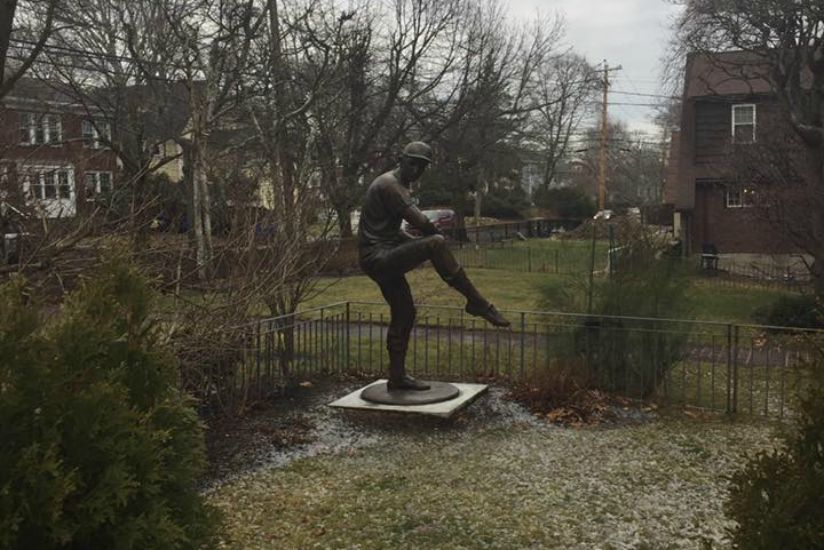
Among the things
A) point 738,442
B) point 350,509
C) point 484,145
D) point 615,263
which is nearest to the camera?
point 350,509

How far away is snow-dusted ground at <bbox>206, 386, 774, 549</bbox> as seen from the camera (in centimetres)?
505

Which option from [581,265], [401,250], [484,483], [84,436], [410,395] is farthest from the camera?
[581,265]

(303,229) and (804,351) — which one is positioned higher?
(303,229)

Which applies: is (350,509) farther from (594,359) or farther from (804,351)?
(804,351)

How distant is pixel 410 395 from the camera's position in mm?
7750

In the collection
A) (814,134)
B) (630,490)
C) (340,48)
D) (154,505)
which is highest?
(340,48)

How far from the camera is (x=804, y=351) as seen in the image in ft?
33.7

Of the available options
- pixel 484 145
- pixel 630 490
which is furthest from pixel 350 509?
pixel 484 145

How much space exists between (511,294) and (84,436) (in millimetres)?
15969

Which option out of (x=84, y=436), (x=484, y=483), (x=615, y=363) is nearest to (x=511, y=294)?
(x=615, y=363)

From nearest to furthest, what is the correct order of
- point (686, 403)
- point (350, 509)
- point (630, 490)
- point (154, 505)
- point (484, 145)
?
point (154, 505), point (350, 509), point (630, 490), point (686, 403), point (484, 145)

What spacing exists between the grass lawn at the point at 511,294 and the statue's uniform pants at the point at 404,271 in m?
5.94

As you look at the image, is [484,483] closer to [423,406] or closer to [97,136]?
[423,406]

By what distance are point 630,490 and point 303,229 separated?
4.93 m
